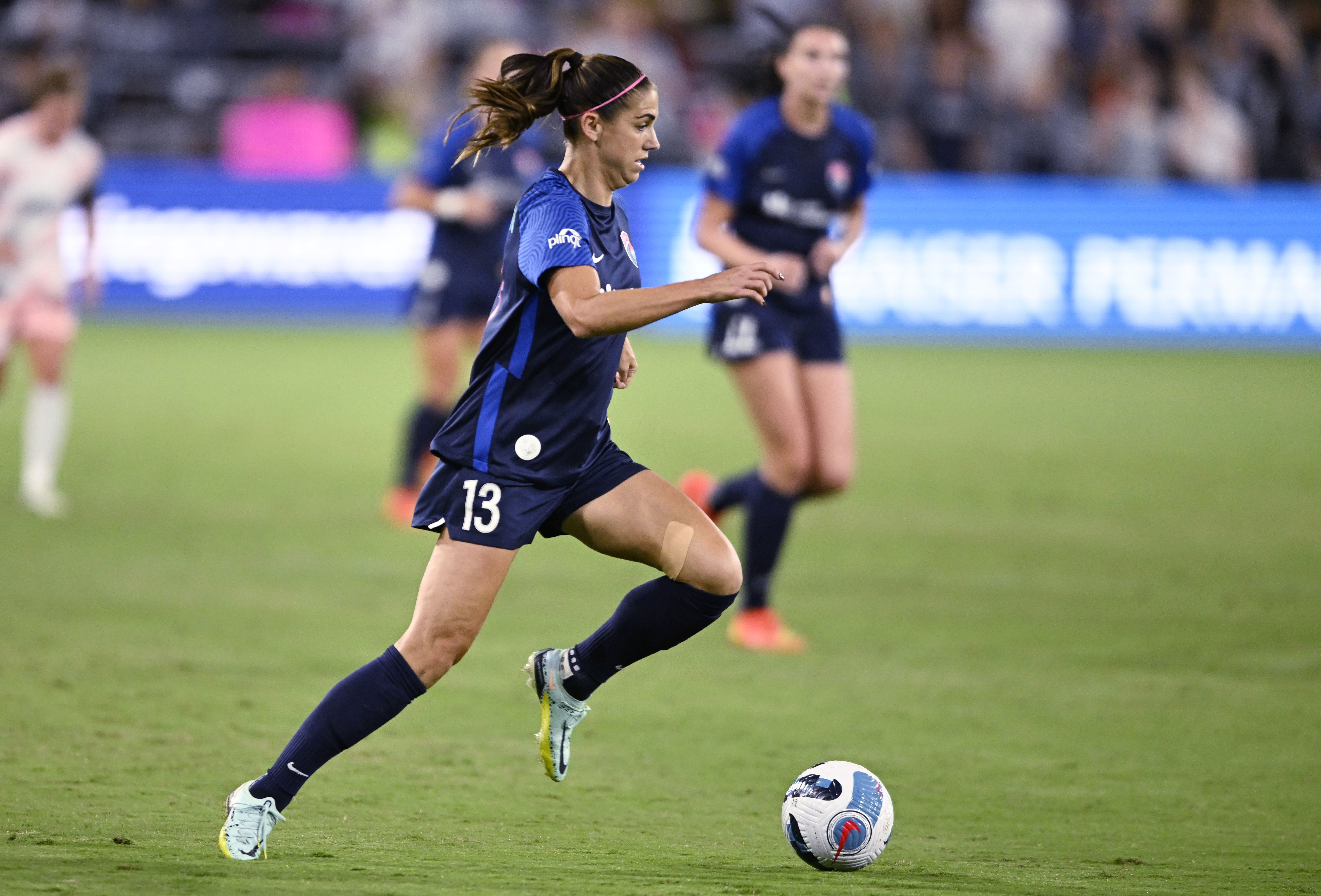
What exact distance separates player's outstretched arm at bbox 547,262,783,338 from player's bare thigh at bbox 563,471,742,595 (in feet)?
1.98

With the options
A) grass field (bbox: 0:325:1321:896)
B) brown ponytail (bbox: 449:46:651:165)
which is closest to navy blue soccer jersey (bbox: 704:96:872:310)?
grass field (bbox: 0:325:1321:896)

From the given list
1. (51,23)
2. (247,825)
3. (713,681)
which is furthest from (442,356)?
(51,23)

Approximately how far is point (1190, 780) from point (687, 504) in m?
1.91

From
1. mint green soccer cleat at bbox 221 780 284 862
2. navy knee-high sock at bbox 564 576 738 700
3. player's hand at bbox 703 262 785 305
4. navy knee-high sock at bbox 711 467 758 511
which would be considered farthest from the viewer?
navy knee-high sock at bbox 711 467 758 511

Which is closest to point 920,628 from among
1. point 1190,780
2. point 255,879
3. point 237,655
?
point 1190,780

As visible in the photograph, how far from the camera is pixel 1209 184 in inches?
734

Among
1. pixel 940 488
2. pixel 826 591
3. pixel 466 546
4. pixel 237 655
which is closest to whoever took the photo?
pixel 466 546

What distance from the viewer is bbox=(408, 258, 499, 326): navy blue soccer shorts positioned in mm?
9922

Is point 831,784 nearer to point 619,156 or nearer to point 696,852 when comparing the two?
point 696,852

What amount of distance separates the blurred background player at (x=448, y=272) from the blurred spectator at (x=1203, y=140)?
37.6ft

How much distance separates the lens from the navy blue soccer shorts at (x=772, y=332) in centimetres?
705

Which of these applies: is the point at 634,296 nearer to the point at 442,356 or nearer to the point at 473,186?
the point at 442,356

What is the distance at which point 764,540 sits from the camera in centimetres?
723

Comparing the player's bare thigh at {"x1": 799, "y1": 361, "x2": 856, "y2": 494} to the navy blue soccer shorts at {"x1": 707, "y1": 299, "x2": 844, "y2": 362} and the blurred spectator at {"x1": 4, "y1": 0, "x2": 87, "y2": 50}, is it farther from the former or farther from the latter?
the blurred spectator at {"x1": 4, "y1": 0, "x2": 87, "y2": 50}
